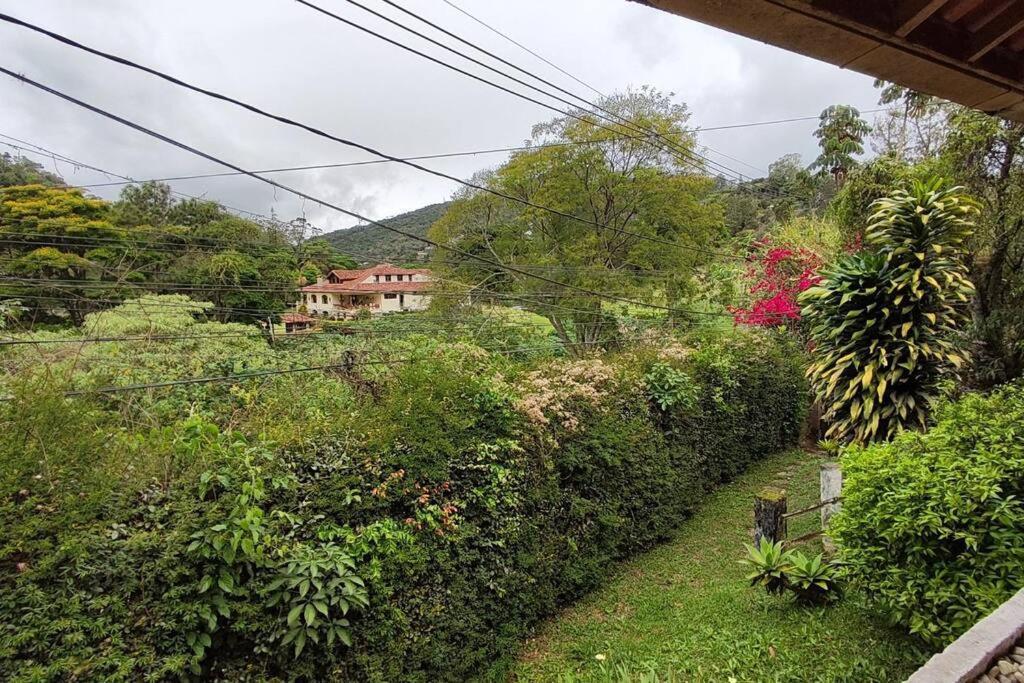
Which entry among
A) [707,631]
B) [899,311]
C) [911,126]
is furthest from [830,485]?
[911,126]

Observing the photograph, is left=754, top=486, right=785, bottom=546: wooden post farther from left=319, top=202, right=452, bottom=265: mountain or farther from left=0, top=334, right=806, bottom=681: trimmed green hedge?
left=319, top=202, right=452, bottom=265: mountain

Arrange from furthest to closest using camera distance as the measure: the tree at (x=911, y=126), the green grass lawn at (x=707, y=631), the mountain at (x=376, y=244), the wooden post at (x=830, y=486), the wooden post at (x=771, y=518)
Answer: the tree at (x=911, y=126), the mountain at (x=376, y=244), the wooden post at (x=830, y=486), the wooden post at (x=771, y=518), the green grass lawn at (x=707, y=631)

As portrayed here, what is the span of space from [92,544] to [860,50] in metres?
3.78

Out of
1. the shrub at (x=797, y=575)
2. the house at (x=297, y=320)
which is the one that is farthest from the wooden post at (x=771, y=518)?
the house at (x=297, y=320)

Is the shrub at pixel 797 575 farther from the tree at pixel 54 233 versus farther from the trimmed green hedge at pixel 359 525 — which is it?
the tree at pixel 54 233

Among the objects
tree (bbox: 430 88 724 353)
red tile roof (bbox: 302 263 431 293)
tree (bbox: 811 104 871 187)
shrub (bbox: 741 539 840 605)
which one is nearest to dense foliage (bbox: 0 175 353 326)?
red tile roof (bbox: 302 263 431 293)

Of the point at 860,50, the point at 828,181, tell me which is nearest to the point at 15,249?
the point at 860,50

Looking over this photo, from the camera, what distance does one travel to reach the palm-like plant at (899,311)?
4.39m

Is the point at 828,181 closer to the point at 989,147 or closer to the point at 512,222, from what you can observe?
the point at 512,222

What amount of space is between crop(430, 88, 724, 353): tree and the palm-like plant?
6.44 m

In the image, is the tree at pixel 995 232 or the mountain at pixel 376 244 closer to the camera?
the tree at pixel 995 232

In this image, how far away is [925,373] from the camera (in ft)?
14.8

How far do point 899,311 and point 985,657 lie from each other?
3887mm

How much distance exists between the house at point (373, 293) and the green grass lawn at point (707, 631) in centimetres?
802
